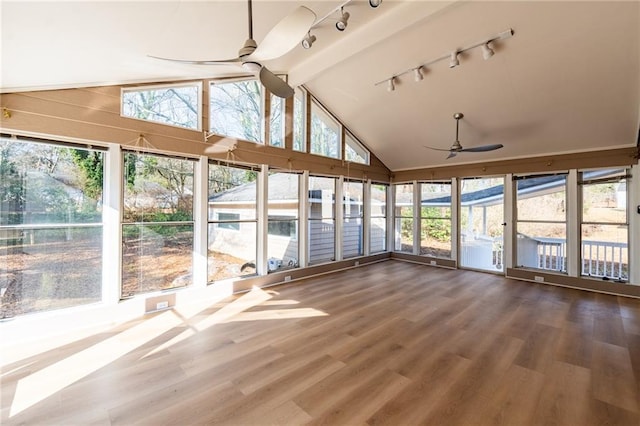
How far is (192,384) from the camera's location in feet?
7.82

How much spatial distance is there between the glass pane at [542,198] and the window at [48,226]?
7.80 m

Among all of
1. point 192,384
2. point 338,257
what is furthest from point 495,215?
point 192,384

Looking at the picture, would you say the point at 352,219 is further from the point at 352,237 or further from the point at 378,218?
the point at 378,218

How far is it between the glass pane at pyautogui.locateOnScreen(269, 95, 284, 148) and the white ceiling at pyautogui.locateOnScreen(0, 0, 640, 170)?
0.57 m

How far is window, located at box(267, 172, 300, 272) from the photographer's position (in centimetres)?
546

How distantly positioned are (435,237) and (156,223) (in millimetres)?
6507

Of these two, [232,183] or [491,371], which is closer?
[491,371]

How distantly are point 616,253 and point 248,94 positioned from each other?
7.43m

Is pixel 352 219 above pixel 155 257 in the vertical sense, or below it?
above

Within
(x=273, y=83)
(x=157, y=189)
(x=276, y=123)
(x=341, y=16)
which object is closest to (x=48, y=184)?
(x=157, y=189)

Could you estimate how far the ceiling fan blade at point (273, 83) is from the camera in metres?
2.62

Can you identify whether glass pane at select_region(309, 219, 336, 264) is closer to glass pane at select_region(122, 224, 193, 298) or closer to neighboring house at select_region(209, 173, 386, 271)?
neighboring house at select_region(209, 173, 386, 271)

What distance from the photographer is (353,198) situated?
7203 millimetres

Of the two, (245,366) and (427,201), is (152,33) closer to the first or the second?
(245,366)
